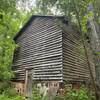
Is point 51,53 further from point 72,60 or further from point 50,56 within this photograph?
point 72,60

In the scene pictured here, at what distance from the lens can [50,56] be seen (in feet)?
35.8

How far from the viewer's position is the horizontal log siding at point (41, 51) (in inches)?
412

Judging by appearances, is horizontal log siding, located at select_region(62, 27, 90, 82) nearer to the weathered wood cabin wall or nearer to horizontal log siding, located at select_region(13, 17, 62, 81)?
the weathered wood cabin wall

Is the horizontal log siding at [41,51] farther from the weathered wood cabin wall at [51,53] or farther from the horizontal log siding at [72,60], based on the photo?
the horizontal log siding at [72,60]

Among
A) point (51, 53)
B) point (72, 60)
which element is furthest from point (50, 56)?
→ point (72, 60)

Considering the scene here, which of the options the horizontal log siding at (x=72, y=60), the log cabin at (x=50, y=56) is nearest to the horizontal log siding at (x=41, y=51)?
the log cabin at (x=50, y=56)

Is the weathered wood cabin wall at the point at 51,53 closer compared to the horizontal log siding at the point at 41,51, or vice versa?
the weathered wood cabin wall at the point at 51,53

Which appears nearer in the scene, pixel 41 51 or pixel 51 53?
pixel 51 53

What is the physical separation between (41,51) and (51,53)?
1.16 metres

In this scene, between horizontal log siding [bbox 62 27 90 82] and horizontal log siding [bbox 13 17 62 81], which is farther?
horizontal log siding [bbox 13 17 62 81]

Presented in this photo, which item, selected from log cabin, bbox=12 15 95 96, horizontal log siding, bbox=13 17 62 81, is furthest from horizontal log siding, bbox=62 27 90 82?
horizontal log siding, bbox=13 17 62 81

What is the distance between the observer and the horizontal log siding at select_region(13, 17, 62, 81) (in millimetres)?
10477

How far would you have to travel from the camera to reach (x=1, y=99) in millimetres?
8805

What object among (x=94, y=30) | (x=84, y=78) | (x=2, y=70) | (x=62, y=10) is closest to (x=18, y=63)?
(x=2, y=70)
